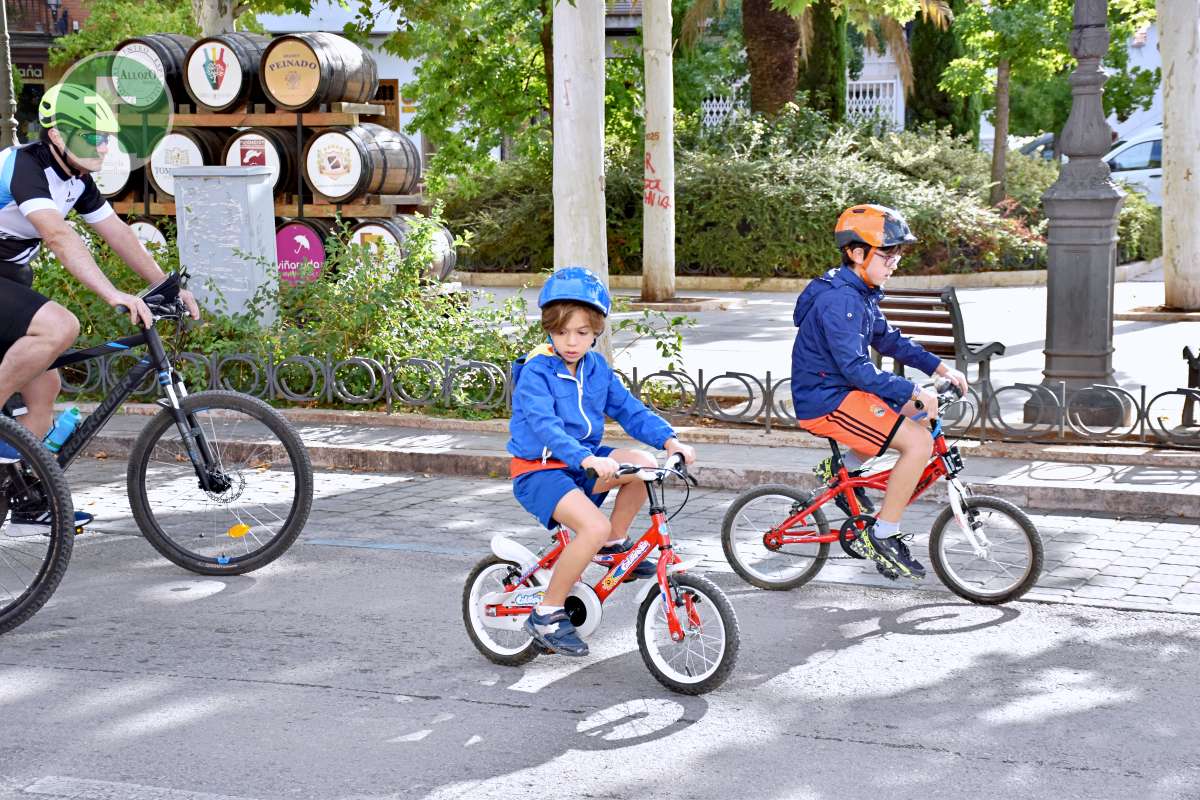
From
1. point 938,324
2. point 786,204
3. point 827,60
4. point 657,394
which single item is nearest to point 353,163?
point 657,394

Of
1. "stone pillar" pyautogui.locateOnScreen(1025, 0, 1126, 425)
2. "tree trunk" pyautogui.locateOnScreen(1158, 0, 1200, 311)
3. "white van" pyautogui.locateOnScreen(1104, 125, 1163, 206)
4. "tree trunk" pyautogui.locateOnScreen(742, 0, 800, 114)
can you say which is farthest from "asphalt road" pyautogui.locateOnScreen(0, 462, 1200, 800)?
"white van" pyautogui.locateOnScreen(1104, 125, 1163, 206)

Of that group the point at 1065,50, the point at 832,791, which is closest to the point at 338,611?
the point at 832,791

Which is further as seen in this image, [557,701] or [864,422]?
[864,422]

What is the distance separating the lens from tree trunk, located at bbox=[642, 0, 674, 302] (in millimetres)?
18172

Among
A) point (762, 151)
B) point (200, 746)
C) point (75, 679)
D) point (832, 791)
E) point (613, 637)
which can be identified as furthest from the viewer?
point (762, 151)

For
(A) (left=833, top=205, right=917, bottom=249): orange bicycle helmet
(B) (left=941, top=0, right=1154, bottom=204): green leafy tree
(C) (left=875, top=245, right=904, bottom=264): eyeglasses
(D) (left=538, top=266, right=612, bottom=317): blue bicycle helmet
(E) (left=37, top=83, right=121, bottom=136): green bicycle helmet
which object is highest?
(B) (left=941, top=0, right=1154, bottom=204): green leafy tree

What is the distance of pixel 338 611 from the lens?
19.5 ft

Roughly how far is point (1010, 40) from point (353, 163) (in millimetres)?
14399

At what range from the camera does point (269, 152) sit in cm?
1355

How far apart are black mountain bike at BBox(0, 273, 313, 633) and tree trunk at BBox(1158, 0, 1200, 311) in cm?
1228

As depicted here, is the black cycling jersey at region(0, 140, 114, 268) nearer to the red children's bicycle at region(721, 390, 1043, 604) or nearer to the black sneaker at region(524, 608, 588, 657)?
the black sneaker at region(524, 608, 588, 657)

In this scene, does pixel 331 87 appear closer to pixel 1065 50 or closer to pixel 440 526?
pixel 440 526

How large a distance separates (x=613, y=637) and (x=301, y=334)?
18.9ft

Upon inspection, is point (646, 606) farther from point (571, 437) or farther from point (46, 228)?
point (46, 228)
